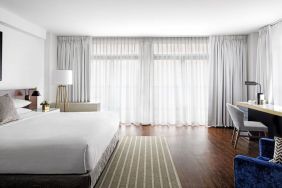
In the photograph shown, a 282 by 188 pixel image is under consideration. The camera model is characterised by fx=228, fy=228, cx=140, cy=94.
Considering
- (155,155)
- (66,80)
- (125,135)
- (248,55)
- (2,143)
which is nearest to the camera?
(2,143)

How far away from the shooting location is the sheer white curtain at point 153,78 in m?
6.01

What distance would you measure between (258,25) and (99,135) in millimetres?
4257

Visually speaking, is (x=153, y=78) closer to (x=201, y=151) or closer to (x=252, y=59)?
(x=252, y=59)

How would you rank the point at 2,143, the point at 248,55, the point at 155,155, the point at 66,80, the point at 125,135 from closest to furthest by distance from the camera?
the point at 2,143
the point at 155,155
the point at 125,135
the point at 66,80
the point at 248,55

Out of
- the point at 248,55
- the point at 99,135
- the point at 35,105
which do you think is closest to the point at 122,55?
the point at 35,105

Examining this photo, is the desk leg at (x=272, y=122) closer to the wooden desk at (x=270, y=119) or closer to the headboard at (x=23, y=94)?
the wooden desk at (x=270, y=119)

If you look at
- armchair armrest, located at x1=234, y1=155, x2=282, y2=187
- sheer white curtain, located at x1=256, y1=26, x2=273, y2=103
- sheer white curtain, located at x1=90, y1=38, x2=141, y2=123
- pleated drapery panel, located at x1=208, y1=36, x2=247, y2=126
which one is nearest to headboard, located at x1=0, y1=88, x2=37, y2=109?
sheer white curtain, located at x1=90, y1=38, x2=141, y2=123

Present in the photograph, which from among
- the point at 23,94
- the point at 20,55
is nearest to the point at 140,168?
the point at 23,94

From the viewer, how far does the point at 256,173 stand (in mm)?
1705

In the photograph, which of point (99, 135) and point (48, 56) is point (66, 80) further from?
point (99, 135)

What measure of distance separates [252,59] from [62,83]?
4.59 meters

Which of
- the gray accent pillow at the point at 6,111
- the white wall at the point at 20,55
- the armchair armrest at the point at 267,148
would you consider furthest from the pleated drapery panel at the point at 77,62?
the armchair armrest at the point at 267,148

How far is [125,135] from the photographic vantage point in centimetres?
486

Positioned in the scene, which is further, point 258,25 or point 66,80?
point 66,80
